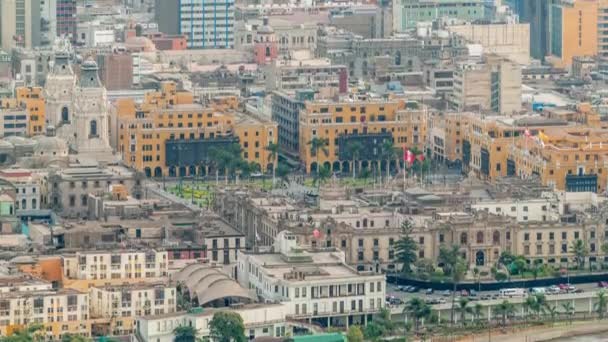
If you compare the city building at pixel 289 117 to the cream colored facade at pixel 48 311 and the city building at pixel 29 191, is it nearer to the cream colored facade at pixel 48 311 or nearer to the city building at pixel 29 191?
the city building at pixel 29 191

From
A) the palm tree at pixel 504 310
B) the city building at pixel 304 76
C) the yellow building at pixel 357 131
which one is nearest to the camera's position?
the palm tree at pixel 504 310

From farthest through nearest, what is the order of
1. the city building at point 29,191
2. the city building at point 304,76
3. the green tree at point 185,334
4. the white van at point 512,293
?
1. the city building at point 304,76
2. the city building at point 29,191
3. the white van at point 512,293
4. the green tree at point 185,334

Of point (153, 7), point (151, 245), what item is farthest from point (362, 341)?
point (153, 7)

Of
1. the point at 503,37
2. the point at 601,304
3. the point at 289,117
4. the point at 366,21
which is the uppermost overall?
the point at 366,21

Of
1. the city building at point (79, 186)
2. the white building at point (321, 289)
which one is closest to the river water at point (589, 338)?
the white building at point (321, 289)

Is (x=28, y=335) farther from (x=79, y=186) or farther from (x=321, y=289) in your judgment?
(x=79, y=186)

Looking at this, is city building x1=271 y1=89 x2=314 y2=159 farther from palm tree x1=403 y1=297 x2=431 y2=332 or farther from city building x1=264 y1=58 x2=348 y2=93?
palm tree x1=403 y1=297 x2=431 y2=332

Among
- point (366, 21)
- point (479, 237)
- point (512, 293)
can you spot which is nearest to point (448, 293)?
Answer: point (512, 293)
